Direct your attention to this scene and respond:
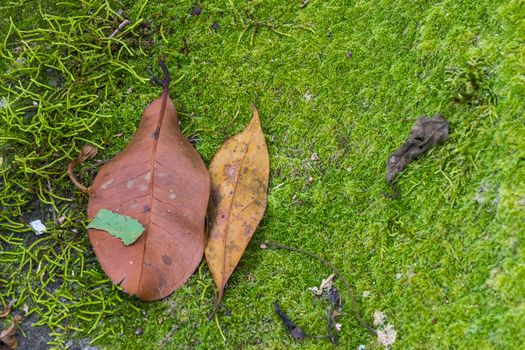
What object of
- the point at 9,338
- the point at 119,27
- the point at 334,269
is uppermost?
the point at 119,27

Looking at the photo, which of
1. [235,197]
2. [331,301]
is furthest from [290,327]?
[235,197]

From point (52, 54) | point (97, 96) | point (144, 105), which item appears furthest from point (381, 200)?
point (52, 54)

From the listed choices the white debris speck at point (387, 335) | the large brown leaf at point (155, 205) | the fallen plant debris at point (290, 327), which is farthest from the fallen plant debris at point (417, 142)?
the large brown leaf at point (155, 205)

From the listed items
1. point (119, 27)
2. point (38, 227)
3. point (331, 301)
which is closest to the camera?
point (331, 301)

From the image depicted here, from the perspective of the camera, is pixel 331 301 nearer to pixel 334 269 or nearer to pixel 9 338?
pixel 334 269

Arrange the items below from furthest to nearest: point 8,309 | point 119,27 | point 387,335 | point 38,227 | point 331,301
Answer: point 119,27
point 38,227
point 8,309
point 331,301
point 387,335

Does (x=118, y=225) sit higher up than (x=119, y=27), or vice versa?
(x=119, y=27)

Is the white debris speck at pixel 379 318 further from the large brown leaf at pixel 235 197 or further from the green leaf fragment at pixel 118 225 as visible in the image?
the green leaf fragment at pixel 118 225

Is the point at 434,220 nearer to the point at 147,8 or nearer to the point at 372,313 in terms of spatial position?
the point at 372,313
